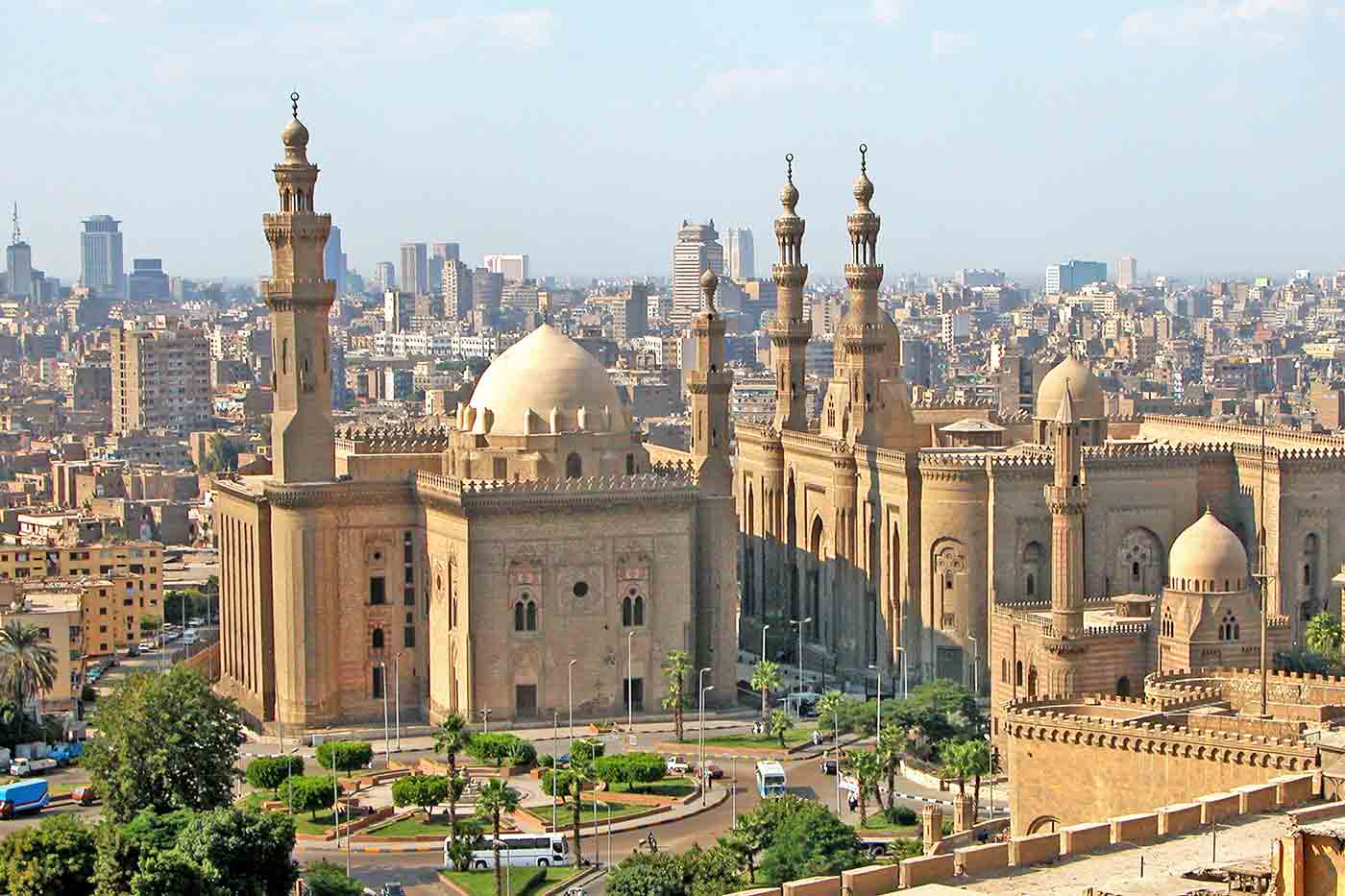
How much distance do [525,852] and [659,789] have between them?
697 centimetres

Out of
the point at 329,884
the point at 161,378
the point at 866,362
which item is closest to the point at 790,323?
the point at 866,362

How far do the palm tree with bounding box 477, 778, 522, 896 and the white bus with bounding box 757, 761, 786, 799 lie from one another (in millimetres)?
6535

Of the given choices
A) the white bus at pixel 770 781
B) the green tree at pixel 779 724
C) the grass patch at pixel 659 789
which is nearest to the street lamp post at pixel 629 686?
the green tree at pixel 779 724

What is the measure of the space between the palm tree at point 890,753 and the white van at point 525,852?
6.62 meters

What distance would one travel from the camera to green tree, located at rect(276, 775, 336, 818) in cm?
5291

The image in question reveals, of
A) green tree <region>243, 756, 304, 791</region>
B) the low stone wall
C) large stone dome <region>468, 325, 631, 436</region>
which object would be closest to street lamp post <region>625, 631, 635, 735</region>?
Result: large stone dome <region>468, 325, 631, 436</region>

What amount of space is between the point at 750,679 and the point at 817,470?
748 centimetres

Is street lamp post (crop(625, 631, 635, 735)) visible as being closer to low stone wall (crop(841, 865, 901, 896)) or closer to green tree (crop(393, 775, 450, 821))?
green tree (crop(393, 775, 450, 821))

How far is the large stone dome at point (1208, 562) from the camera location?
180ft

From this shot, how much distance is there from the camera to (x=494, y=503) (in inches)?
2393

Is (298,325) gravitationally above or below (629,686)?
above

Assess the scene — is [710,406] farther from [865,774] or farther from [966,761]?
[966,761]

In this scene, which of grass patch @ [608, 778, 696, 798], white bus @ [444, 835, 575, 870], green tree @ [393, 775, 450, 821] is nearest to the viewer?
white bus @ [444, 835, 575, 870]

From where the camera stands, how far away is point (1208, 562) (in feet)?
180
